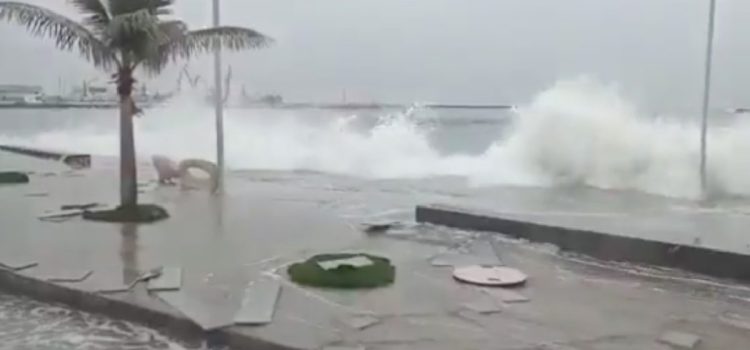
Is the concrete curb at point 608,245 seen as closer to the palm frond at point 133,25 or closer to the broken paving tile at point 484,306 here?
the broken paving tile at point 484,306

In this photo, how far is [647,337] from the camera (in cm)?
496

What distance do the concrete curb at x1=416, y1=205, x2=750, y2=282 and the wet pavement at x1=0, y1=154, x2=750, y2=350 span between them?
204 millimetres

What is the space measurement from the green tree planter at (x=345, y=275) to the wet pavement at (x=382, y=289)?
0.40 ft

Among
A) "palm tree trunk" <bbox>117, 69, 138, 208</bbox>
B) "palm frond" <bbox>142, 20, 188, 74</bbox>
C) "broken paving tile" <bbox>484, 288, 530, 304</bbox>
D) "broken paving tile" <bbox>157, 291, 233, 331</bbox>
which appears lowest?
"broken paving tile" <bbox>484, 288, 530, 304</bbox>

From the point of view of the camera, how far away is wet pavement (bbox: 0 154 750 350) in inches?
197

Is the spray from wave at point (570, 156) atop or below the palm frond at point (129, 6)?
below

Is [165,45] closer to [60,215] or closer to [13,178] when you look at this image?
[60,215]

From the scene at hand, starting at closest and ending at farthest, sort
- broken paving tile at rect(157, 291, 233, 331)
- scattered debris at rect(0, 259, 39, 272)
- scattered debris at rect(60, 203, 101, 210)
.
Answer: broken paving tile at rect(157, 291, 233, 331) < scattered debris at rect(0, 259, 39, 272) < scattered debris at rect(60, 203, 101, 210)

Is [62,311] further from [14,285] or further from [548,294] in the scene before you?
[548,294]

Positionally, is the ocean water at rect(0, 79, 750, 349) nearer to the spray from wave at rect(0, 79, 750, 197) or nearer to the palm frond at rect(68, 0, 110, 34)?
the spray from wave at rect(0, 79, 750, 197)

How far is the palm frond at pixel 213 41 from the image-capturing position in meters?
9.61

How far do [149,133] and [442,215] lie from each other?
30.0 m

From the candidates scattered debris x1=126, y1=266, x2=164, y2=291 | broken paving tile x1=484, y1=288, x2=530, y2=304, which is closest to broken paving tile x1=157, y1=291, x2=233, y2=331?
scattered debris x1=126, y1=266, x2=164, y2=291

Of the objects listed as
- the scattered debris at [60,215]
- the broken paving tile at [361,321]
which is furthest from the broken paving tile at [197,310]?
the scattered debris at [60,215]
